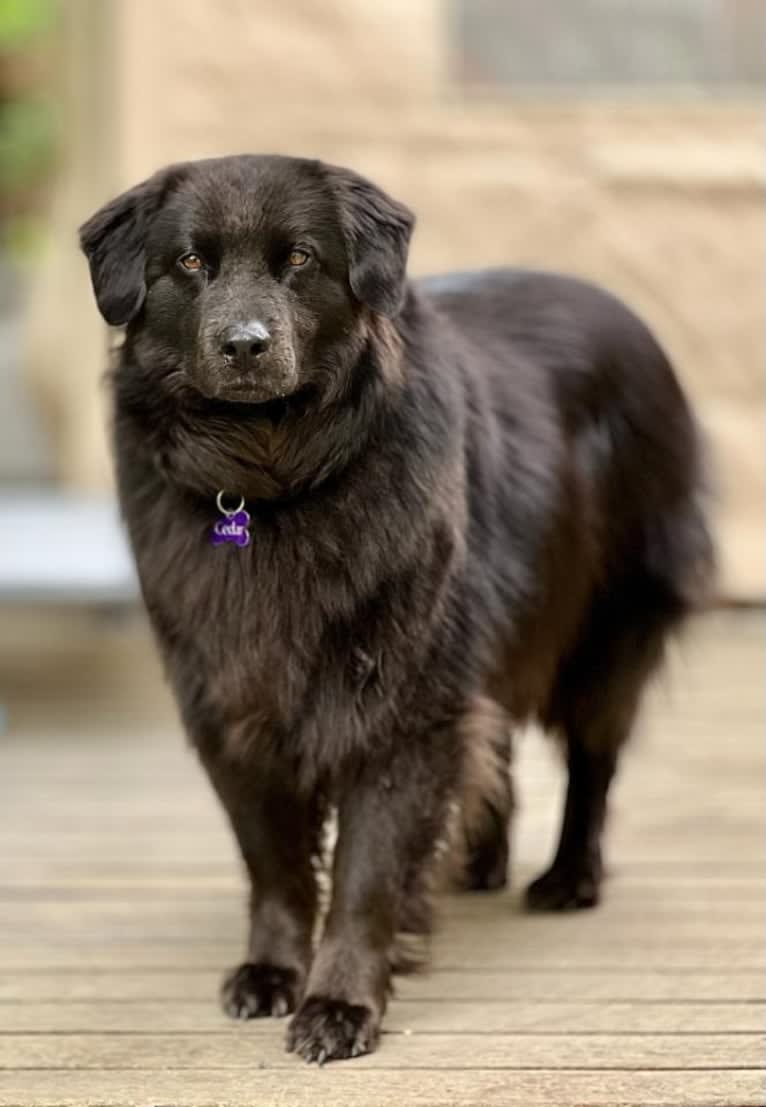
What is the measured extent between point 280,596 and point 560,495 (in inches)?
26.9

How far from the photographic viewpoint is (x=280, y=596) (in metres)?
2.73

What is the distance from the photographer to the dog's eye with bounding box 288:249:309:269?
2623mm

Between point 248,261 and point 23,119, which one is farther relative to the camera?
point 23,119

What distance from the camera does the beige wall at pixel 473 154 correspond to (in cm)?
654

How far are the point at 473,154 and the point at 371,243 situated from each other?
4145mm

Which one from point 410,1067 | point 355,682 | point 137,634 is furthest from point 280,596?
point 137,634

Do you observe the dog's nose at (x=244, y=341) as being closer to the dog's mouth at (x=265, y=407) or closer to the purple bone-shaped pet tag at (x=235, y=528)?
the dog's mouth at (x=265, y=407)

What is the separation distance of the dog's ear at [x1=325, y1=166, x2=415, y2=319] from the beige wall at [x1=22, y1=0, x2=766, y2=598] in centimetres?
397

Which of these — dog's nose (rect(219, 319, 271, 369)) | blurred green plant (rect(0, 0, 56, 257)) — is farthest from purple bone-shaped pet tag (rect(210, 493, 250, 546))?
blurred green plant (rect(0, 0, 56, 257))

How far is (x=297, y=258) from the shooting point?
2631mm

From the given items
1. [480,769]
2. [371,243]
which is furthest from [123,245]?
[480,769]

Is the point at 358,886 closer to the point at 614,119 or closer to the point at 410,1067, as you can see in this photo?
the point at 410,1067

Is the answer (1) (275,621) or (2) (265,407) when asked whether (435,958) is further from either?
(2) (265,407)

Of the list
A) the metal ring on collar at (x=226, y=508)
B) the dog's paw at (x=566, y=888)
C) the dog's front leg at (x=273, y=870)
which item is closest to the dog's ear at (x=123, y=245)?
the metal ring on collar at (x=226, y=508)
